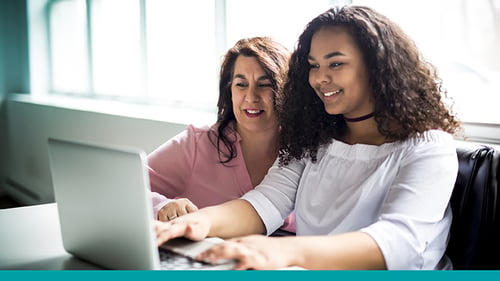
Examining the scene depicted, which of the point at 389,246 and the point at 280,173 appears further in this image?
the point at 280,173

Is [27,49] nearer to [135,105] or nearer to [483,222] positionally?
[135,105]

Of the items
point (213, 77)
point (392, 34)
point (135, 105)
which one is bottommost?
point (135, 105)

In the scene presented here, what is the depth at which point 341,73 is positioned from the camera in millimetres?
1388

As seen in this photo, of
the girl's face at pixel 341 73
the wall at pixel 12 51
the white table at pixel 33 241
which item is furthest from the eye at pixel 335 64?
the wall at pixel 12 51

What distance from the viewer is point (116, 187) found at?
957 mm

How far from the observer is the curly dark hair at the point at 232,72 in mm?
1787

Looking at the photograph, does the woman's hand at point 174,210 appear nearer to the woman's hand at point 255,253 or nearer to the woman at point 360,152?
the woman at point 360,152

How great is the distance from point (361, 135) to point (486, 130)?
0.66 meters

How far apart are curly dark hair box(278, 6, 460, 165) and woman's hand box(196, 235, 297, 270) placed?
483mm

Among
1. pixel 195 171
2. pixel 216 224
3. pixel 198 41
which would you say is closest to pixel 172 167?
pixel 195 171

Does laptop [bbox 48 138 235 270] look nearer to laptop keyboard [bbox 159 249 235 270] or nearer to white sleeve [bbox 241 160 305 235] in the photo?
laptop keyboard [bbox 159 249 235 270]

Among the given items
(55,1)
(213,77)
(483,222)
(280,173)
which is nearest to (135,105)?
(213,77)

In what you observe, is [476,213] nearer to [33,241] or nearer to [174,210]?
[174,210]

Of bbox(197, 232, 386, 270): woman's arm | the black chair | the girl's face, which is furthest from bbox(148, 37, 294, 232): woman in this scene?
bbox(197, 232, 386, 270): woman's arm
